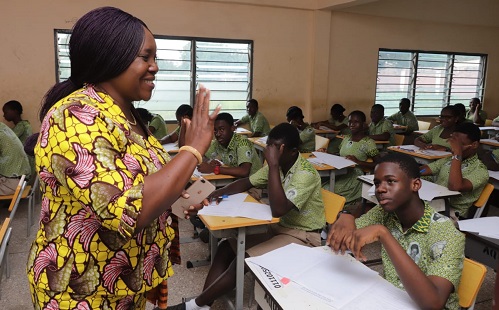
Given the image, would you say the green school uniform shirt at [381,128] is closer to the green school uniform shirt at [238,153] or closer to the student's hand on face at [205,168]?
the green school uniform shirt at [238,153]

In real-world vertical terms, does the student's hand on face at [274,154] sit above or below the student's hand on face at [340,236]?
above

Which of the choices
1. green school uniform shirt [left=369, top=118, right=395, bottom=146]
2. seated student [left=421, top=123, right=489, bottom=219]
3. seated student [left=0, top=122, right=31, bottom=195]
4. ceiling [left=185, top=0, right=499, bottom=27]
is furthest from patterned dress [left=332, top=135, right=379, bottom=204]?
ceiling [left=185, top=0, right=499, bottom=27]

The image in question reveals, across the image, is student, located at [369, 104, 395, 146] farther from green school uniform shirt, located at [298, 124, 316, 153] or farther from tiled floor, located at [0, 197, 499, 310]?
tiled floor, located at [0, 197, 499, 310]

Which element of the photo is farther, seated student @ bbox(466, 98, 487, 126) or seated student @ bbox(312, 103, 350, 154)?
seated student @ bbox(466, 98, 487, 126)

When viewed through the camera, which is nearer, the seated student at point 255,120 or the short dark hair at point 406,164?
the short dark hair at point 406,164

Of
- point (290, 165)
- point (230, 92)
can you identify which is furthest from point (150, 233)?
point (230, 92)

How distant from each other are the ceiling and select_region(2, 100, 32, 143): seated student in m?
3.41

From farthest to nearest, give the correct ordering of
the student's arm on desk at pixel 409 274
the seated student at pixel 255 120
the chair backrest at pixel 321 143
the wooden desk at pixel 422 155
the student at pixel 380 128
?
the seated student at pixel 255 120, the student at pixel 380 128, the chair backrest at pixel 321 143, the wooden desk at pixel 422 155, the student's arm on desk at pixel 409 274

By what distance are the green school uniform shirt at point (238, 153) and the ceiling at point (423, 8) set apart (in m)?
3.69

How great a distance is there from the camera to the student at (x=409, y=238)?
1312mm

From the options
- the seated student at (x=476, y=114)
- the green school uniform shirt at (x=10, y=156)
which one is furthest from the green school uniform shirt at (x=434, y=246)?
the seated student at (x=476, y=114)

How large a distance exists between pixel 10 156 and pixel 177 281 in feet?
7.02

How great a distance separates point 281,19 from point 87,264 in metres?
6.64

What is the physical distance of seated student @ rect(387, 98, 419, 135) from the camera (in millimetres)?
7089
